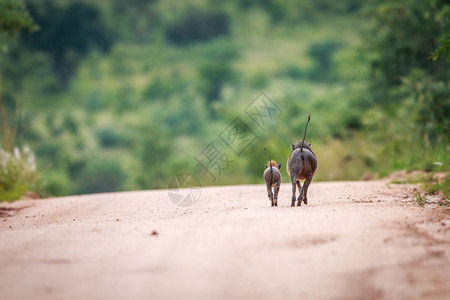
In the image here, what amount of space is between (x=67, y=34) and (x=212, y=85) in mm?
19101

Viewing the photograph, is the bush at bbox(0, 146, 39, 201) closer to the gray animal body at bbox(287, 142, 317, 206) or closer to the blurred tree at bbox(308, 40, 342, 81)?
the gray animal body at bbox(287, 142, 317, 206)

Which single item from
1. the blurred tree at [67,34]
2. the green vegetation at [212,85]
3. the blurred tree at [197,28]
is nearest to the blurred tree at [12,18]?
the green vegetation at [212,85]

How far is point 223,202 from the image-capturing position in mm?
9703

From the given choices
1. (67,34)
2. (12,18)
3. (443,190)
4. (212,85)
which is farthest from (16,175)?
(67,34)

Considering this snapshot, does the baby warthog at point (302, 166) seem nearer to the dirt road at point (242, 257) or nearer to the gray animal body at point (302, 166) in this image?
the gray animal body at point (302, 166)

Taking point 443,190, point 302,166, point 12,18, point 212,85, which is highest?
point 212,85

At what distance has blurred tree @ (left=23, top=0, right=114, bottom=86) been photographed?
61625 mm

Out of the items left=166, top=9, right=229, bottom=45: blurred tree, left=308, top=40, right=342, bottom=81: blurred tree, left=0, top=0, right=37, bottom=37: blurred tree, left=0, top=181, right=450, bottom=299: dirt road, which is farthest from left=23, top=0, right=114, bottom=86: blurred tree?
left=0, top=181, right=450, bottom=299: dirt road

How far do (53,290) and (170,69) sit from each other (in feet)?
222

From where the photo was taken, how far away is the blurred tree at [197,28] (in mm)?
82375

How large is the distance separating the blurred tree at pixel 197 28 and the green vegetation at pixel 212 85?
0.24 meters

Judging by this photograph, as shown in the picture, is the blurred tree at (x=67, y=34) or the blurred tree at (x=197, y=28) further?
the blurred tree at (x=197, y=28)

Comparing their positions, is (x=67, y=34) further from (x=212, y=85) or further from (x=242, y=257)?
(x=242, y=257)

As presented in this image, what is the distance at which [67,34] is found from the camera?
2589 inches
